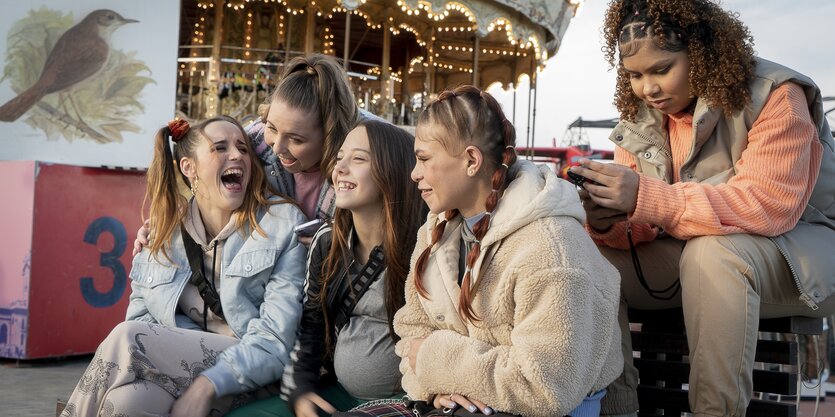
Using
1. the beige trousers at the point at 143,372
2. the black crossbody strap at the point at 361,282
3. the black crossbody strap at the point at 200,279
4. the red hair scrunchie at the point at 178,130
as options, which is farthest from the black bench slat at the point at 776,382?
the red hair scrunchie at the point at 178,130

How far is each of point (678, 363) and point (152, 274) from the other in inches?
74.9

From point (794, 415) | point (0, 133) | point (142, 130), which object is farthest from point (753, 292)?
point (0, 133)

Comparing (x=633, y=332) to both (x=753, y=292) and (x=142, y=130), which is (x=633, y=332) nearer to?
(x=753, y=292)

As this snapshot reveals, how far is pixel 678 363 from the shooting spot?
10.2ft

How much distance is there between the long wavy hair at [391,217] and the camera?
2963 mm

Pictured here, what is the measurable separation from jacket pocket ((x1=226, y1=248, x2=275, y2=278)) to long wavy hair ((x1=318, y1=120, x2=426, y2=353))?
0.79 feet

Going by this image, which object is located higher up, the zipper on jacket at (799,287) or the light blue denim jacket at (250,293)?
the zipper on jacket at (799,287)

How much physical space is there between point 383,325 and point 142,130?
19.4 ft

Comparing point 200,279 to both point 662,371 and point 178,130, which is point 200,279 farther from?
point 662,371

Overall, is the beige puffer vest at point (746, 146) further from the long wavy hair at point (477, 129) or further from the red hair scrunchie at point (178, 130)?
the red hair scrunchie at point (178, 130)

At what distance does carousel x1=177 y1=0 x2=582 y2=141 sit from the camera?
1509cm

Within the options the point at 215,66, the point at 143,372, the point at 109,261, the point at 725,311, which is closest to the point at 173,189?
the point at 143,372

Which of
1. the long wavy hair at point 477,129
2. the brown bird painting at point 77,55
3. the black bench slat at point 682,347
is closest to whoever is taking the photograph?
the long wavy hair at point 477,129

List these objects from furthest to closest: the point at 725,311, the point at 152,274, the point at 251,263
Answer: the point at 152,274 → the point at 251,263 → the point at 725,311
